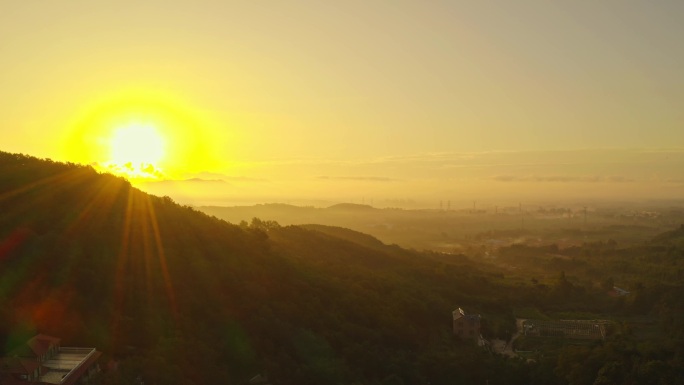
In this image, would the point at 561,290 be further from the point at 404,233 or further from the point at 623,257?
the point at 404,233

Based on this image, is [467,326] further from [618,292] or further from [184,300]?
[618,292]

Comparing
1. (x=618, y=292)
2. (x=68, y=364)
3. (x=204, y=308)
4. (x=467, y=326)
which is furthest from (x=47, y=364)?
(x=618, y=292)

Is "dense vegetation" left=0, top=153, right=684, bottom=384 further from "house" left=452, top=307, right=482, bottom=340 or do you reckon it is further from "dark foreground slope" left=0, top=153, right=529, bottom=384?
"house" left=452, top=307, right=482, bottom=340

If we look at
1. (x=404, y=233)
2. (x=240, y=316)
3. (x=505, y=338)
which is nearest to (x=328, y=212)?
(x=404, y=233)

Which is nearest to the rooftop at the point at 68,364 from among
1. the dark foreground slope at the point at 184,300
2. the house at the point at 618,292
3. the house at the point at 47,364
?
the house at the point at 47,364

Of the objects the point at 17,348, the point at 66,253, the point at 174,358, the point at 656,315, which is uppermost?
the point at 66,253

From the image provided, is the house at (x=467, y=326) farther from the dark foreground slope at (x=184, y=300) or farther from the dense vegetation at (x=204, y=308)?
the dense vegetation at (x=204, y=308)

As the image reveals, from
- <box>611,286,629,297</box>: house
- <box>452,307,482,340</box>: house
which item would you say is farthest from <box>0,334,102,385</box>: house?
<box>611,286,629,297</box>: house
